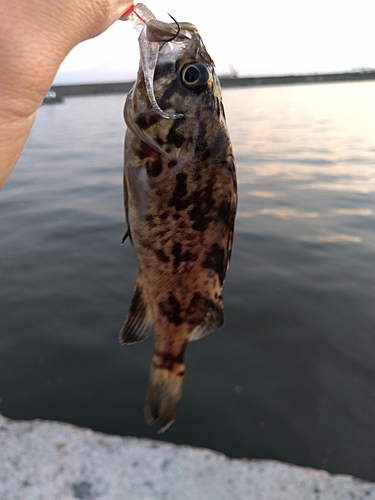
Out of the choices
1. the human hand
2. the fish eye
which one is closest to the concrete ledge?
the human hand

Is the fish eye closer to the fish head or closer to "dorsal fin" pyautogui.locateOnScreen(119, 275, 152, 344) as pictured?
the fish head

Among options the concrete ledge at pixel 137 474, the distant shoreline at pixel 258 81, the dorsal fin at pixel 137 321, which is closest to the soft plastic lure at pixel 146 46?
Answer: the dorsal fin at pixel 137 321

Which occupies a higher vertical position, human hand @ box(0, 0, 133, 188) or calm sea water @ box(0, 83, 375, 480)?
human hand @ box(0, 0, 133, 188)

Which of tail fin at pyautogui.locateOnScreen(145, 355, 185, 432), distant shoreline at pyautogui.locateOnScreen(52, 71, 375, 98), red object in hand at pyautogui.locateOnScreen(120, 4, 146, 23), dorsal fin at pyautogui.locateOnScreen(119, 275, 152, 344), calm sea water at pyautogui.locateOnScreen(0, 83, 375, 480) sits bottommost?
distant shoreline at pyautogui.locateOnScreen(52, 71, 375, 98)

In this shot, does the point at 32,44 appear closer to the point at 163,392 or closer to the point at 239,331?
the point at 163,392

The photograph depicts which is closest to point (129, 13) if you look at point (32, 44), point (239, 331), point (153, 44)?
point (153, 44)
